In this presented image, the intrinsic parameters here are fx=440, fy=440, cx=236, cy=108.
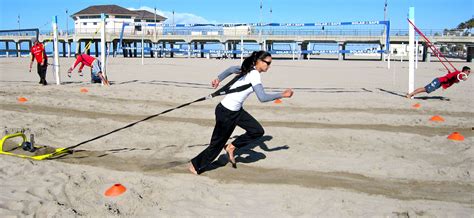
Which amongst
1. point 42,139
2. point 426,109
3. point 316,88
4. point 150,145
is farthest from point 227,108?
point 316,88

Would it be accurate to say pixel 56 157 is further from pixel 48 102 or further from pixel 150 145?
pixel 48 102

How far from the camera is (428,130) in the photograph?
7965mm

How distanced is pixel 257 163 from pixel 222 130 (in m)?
0.91

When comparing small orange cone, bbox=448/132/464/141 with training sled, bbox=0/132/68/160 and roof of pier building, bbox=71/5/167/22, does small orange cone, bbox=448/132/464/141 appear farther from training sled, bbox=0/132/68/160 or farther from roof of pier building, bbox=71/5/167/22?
roof of pier building, bbox=71/5/167/22

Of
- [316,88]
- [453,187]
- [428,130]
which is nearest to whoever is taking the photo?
[453,187]

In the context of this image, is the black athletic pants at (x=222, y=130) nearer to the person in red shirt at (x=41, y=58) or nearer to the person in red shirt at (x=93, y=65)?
the person in red shirt at (x=93, y=65)

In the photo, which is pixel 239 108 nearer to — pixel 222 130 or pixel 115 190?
pixel 222 130

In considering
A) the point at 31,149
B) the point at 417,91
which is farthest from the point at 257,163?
the point at 417,91

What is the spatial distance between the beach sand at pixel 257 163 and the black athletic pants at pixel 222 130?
0.65 feet

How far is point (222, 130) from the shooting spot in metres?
5.27

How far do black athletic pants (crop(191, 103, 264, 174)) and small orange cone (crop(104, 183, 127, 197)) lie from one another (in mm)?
1052

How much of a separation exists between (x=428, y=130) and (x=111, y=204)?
19.7ft

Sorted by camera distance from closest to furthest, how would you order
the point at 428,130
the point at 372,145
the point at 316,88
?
the point at 372,145 < the point at 428,130 < the point at 316,88

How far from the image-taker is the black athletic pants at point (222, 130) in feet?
17.1
